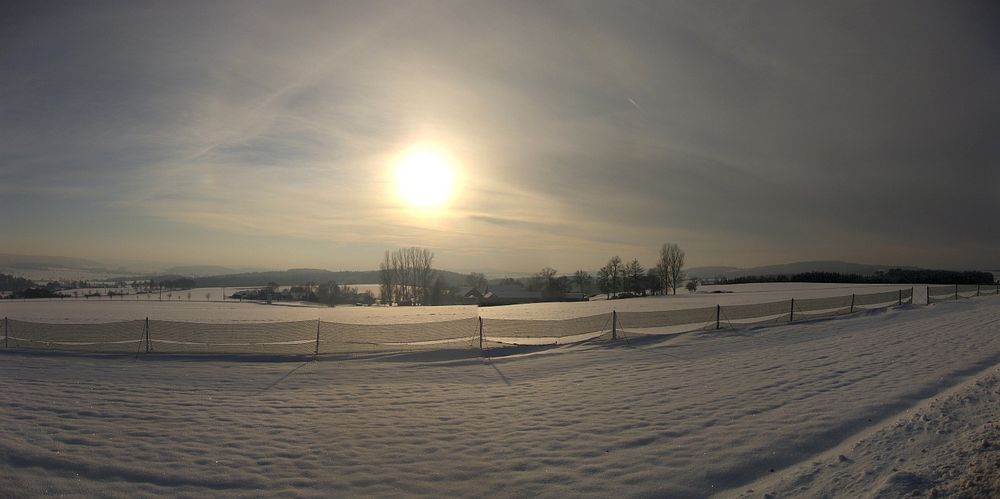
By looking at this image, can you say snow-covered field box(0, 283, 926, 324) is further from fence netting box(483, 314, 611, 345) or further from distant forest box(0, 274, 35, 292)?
distant forest box(0, 274, 35, 292)

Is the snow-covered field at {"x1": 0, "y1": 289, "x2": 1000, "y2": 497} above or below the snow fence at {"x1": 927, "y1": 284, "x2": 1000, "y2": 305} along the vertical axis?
below

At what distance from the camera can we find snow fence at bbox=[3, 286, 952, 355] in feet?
47.0

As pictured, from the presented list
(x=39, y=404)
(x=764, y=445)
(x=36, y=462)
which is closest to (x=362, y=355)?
(x=39, y=404)

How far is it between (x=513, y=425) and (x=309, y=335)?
10.9 meters

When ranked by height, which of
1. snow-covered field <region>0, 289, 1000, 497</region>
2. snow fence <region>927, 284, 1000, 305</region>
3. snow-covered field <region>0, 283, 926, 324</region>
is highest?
snow fence <region>927, 284, 1000, 305</region>

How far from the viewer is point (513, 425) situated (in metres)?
7.03

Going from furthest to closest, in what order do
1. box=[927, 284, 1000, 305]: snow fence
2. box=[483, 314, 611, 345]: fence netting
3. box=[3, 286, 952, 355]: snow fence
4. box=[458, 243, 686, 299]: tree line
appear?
box=[458, 243, 686, 299]: tree line, box=[927, 284, 1000, 305]: snow fence, box=[483, 314, 611, 345]: fence netting, box=[3, 286, 952, 355]: snow fence

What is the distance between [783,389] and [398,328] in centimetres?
1202

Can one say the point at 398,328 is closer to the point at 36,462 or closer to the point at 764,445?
the point at 36,462

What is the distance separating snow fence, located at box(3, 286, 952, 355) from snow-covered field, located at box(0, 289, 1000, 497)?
2133 mm

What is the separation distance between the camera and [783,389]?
848 centimetres

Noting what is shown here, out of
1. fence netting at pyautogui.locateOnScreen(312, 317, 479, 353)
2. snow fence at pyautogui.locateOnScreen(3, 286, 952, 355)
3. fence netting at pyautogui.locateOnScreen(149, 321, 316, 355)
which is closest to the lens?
fence netting at pyautogui.locateOnScreen(149, 321, 316, 355)

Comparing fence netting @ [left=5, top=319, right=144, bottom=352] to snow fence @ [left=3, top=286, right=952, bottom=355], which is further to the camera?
fence netting @ [left=5, top=319, right=144, bottom=352]

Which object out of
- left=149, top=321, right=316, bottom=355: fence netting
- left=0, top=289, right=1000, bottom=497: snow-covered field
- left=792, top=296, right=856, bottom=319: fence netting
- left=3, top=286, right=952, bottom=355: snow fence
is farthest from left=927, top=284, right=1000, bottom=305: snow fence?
left=149, top=321, right=316, bottom=355: fence netting
